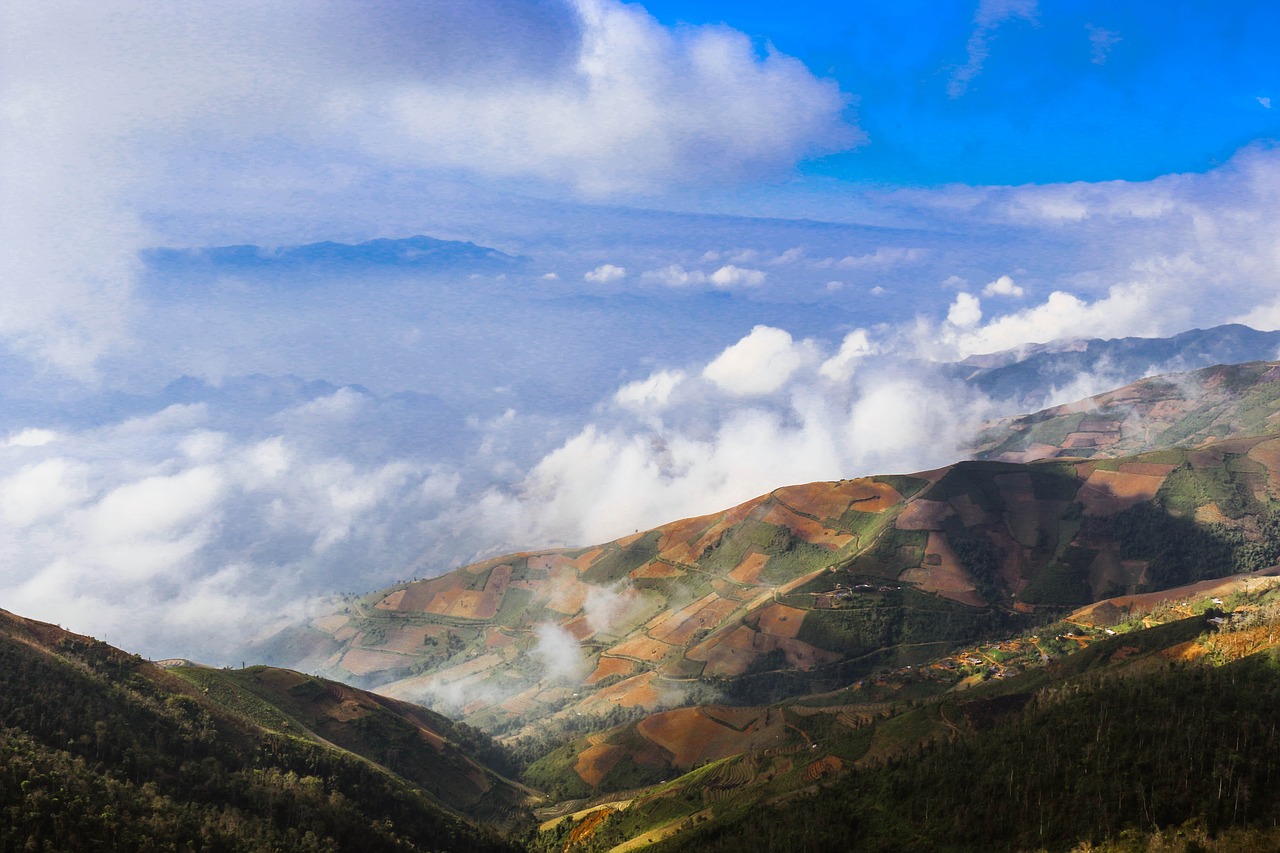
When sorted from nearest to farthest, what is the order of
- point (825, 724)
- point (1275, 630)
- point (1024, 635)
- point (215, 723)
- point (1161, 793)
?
point (1161, 793) → point (1275, 630) → point (215, 723) → point (825, 724) → point (1024, 635)

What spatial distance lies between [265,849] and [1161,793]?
80072 mm

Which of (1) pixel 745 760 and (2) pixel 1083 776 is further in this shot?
(1) pixel 745 760

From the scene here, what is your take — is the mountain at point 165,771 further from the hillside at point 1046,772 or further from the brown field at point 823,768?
the brown field at point 823,768

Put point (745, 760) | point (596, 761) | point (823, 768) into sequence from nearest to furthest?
point (823, 768), point (745, 760), point (596, 761)

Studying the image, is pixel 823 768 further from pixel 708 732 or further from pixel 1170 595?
pixel 1170 595

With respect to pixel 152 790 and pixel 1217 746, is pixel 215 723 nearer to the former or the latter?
pixel 152 790

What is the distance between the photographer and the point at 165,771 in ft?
272

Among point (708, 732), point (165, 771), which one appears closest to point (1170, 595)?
point (708, 732)

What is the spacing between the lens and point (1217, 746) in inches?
2537

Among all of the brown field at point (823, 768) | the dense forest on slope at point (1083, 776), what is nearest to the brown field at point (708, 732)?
the brown field at point (823, 768)

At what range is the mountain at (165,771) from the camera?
67.5m

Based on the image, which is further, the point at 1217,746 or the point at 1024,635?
the point at 1024,635

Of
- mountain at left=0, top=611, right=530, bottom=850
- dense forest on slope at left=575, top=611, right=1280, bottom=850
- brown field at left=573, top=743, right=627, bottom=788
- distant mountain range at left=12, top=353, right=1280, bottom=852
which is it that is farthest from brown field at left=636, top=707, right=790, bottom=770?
mountain at left=0, top=611, right=530, bottom=850

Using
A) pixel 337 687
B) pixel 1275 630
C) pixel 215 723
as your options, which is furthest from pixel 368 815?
pixel 1275 630
